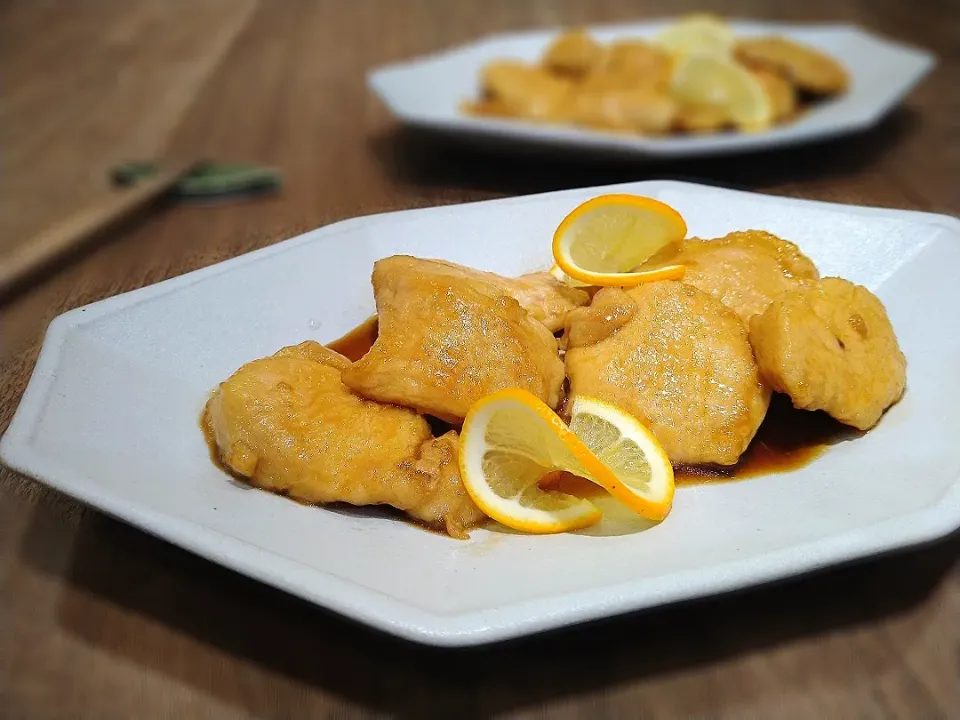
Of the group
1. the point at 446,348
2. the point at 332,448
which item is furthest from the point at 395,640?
the point at 446,348

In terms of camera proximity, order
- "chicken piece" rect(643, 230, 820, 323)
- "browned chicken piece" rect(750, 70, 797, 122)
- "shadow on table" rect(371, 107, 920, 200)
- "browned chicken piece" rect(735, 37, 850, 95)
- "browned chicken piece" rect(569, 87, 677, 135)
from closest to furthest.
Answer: "chicken piece" rect(643, 230, 820, 323)
"shadow on table" rect(371, 107, 920, 200)
"browned chicken piece" rect(569, 87, 677, 135)
"browned chicken piece" rect(750, 70, 797, 122)
"browned chicken piece" rect(735, 37, 850, 95)

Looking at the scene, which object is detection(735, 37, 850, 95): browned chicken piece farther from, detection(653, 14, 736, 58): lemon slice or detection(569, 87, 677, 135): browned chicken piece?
detection(569, 87, 677, 135): browned chicken piece

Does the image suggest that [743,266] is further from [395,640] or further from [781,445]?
[395,640]

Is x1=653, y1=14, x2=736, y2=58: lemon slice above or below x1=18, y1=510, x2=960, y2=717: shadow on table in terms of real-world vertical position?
above

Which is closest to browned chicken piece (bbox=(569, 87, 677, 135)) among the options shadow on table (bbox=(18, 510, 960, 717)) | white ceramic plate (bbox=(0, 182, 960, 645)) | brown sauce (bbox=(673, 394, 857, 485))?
white ceramic plate (bbox=(0, 182, 960, 645))

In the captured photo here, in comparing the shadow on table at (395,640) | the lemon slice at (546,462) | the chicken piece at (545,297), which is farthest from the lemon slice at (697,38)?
the shadow on table at (395,640)

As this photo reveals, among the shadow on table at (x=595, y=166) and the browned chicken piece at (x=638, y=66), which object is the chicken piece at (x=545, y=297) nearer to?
the shadow on table at (x=595, y=166)
